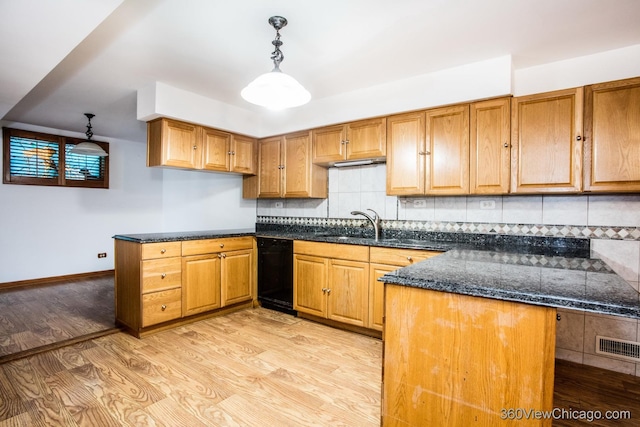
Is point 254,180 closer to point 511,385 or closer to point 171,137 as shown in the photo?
point 171,137

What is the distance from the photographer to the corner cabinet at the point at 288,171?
3633 mm

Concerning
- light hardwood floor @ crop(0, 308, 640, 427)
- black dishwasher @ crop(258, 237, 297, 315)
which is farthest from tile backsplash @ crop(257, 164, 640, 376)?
black dishwasher @ crop(258, 237, 297, 315)

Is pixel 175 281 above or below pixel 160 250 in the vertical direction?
below

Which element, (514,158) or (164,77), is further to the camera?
(164,77)

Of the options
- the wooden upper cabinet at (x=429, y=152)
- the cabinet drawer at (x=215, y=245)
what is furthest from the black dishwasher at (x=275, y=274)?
the wooden upper cabinet at (x=429, y=152)

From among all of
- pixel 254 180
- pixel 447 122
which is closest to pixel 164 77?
pixel 254 180

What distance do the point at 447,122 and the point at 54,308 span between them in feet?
15.3

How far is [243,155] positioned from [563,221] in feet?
11.0

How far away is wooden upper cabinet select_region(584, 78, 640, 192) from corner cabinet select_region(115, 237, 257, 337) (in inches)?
128

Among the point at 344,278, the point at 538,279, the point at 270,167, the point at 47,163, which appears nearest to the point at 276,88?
the point at 538,279

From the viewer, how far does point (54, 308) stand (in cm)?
361

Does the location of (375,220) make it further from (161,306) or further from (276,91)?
(161,306)

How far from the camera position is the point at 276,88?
6.39 ft

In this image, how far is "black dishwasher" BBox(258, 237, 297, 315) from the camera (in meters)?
3.42
